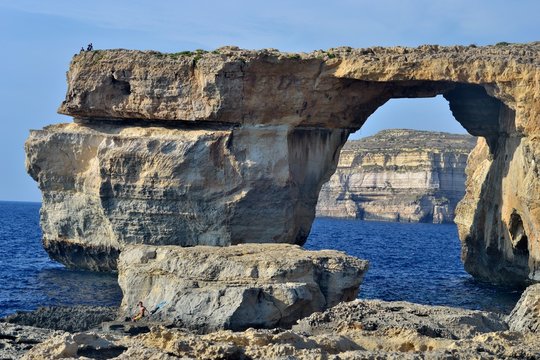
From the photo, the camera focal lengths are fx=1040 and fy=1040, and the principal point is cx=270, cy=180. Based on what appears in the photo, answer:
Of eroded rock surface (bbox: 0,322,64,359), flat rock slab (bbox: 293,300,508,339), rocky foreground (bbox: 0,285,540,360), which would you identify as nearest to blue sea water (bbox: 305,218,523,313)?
flat rock slab (bbox: 293,300,508,339)

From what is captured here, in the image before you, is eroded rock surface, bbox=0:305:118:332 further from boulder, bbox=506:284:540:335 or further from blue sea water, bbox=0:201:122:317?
boulder, bbox=506:284:540:335

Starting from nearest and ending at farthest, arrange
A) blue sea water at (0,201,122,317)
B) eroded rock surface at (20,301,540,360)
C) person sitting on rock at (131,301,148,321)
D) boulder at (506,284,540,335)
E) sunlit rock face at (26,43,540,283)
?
1. eroded rock surface at (20,301,540,360)
2. boulder at (506,284,540,335)
3. person sitting on rock at (131,301,148,321)
4. blue sea water at (0,201,122,317)
5. sunlit rock face at (26,43,540,283)

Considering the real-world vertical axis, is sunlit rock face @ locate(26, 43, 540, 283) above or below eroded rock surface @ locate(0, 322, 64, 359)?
above

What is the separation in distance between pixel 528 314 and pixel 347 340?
6168 millimetres

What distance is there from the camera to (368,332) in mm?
16688

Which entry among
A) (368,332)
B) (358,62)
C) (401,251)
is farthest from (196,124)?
(401,251)

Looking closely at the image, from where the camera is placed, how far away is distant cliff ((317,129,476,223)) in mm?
106188

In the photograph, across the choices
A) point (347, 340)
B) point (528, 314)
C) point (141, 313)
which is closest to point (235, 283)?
point (141, 313)

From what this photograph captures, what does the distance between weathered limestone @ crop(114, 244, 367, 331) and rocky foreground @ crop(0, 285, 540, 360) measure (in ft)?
15.7

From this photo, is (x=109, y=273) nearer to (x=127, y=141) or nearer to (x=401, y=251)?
(x=127, y=141)

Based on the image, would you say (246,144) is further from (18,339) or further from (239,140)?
(18,339)

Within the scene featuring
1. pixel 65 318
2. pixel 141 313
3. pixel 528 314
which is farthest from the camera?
pixel 65 318

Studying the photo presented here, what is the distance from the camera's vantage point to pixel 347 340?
15250 mm

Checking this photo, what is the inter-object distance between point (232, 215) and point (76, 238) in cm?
683
